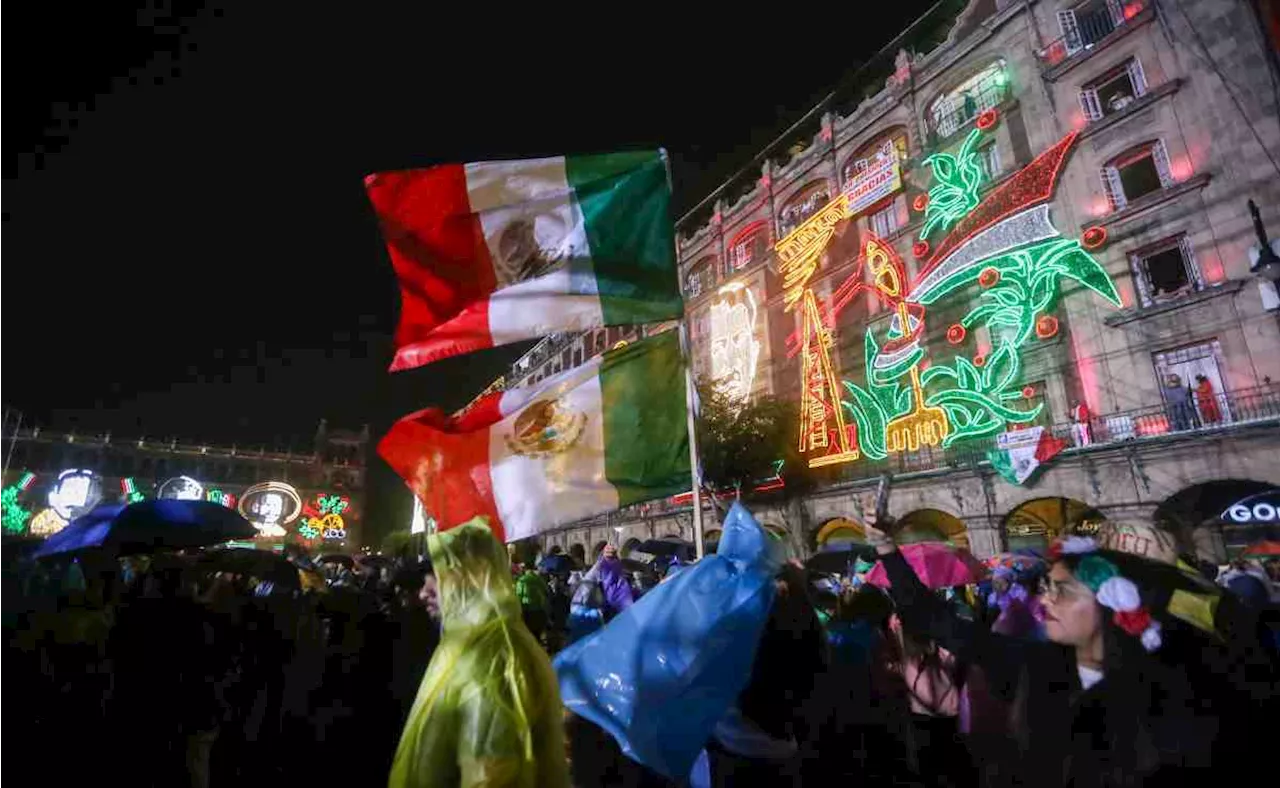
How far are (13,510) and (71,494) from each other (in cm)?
504

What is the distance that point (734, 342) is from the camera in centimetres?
2856

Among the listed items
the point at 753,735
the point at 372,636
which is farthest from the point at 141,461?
the point at 753,735

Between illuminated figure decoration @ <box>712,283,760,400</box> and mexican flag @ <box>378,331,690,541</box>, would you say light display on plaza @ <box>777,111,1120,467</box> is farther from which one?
mexican flag @ <box>378,331,690,541</box>

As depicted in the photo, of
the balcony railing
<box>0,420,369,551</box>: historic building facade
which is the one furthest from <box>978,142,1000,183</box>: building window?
<box>0,420,369,551</box>: historic building facade

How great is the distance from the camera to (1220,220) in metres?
14.6

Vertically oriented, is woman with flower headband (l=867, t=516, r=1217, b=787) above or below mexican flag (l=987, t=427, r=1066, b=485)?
below

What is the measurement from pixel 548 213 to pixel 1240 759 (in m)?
4.78

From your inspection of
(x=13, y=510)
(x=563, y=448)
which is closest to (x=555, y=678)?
(x=563, y=448)

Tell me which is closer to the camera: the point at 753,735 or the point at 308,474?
the point at 753,735

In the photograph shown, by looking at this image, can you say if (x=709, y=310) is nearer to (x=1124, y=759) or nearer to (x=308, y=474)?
(x=1124, y=759)

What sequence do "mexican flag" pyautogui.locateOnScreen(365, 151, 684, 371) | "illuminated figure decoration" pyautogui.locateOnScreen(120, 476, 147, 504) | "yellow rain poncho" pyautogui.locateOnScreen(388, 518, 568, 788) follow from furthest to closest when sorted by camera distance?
"illuminated figure decoration" pyautogui.locateOnScreen(120, 476, 147, 504) < "mexican flag" pyautogui.locateOnScreen(365, 151, 684, 371) < "yellow rain poncho" pyautogui.locateOnScreen(388, 518, 568, 788)

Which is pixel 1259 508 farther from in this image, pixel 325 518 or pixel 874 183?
pixel 325 518

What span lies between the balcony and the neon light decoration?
68.2 metres

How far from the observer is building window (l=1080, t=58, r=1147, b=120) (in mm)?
16703
